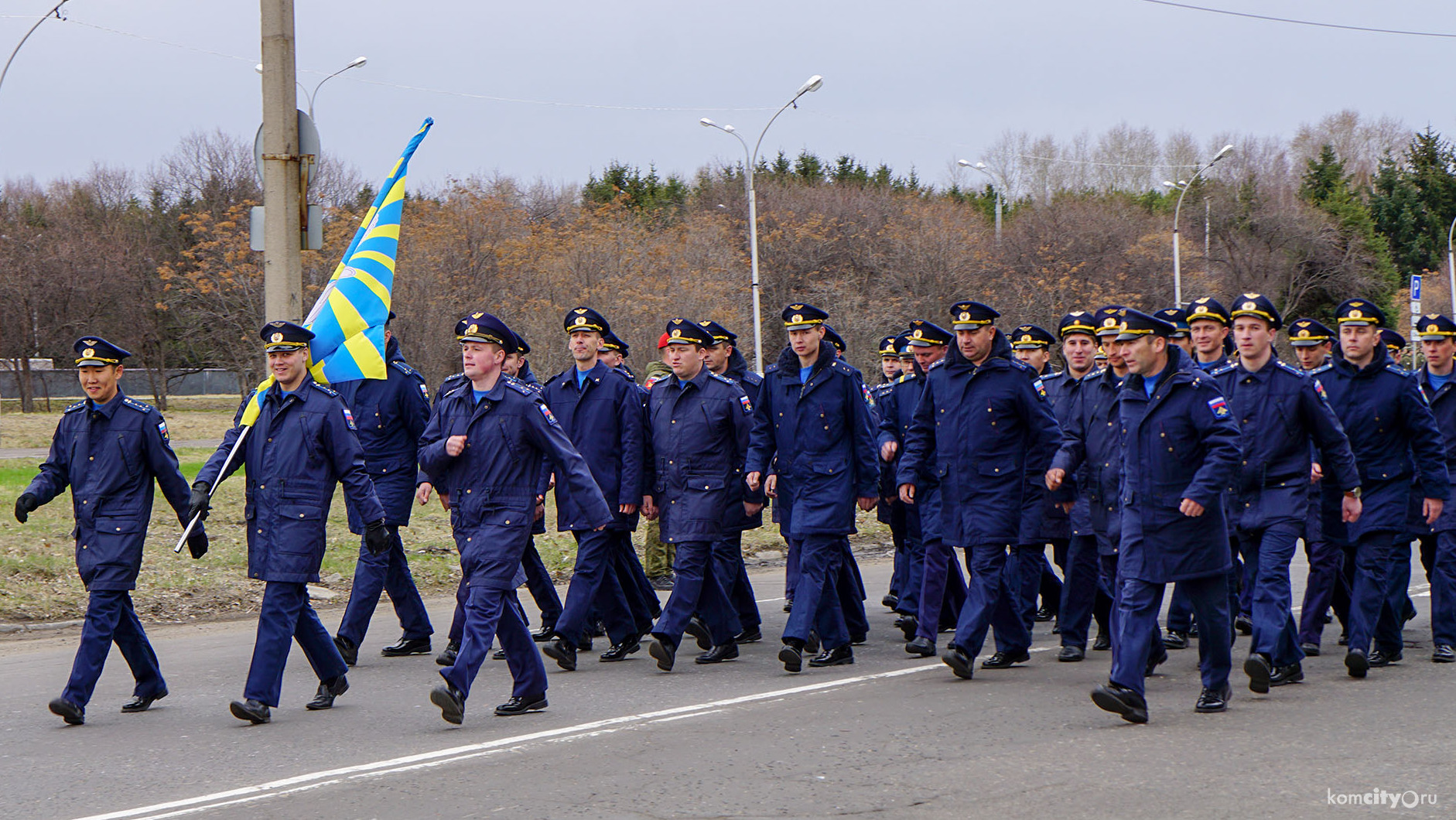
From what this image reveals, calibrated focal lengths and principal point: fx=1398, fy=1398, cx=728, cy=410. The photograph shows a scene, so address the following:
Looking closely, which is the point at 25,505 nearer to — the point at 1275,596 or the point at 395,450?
the point at 395,450

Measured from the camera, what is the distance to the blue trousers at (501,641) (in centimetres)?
687

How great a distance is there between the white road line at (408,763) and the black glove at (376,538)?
120cm

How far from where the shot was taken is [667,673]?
848 centimetres

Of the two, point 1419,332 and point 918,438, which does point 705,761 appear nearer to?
point 918,438

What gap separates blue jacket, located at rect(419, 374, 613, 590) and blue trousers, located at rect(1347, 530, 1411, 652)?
449cm

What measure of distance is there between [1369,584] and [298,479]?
20.3 feet

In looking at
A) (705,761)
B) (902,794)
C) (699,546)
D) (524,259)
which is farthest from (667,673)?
(524,259)

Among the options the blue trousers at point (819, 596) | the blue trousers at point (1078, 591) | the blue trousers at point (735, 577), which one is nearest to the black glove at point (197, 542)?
the blue trousers at point (735, 577)

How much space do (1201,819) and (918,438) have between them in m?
3.90

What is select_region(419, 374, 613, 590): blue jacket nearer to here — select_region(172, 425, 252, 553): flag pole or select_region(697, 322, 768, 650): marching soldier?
select_region(172, 425, 252, 553): flag pole

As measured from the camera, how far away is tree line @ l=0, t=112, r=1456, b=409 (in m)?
32.7

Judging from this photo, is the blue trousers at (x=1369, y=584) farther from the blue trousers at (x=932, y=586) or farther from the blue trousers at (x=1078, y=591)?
the blue trousers at (x=932, y=586)

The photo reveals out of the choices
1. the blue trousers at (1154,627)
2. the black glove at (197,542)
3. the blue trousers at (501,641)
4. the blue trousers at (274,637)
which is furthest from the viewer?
the black glove at (197,542)

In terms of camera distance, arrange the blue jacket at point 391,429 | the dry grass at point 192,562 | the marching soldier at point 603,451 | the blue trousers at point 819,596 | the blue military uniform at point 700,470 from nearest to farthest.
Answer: the blue trousers at point 819,596, the blue military uniform at point 700,470, the marching soldier at point 603,451, the blue jacket at point 391,429, the dry grass at point 192,562
